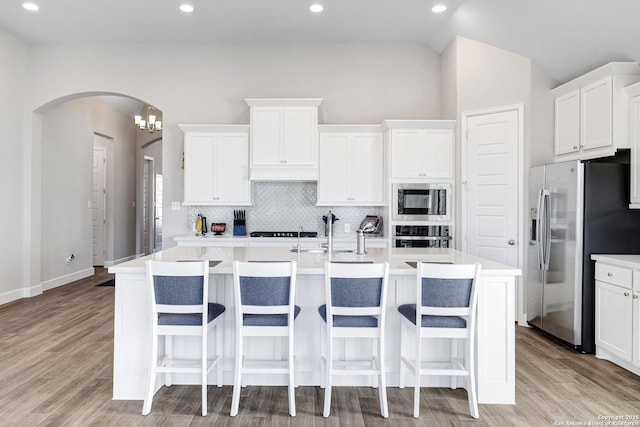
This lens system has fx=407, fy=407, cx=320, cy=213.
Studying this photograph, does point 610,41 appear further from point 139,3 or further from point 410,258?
point 139,3

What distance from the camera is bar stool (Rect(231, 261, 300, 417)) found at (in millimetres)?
2514

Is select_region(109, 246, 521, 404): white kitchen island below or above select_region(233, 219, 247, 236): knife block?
below

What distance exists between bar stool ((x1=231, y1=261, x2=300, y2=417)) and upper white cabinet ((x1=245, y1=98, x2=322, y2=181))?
2.80m

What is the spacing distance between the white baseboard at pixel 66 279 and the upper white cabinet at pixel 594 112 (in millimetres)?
7124

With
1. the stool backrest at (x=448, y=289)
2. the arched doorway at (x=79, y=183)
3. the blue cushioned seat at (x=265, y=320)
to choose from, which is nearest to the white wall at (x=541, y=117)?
the stool backrest at (x=448, y=289)

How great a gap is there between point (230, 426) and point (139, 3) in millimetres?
4454

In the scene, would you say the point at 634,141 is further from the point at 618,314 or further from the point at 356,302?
the point at 356,302

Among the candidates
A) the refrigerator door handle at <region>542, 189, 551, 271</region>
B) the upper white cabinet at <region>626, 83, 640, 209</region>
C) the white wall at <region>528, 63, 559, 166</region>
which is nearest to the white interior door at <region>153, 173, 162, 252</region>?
the white wall at <region>528, 63, 559, 166</region>

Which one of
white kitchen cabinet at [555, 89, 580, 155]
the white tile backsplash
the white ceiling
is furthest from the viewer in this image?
the white tile backsplash

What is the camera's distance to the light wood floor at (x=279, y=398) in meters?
2.51

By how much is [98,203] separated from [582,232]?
790 cm

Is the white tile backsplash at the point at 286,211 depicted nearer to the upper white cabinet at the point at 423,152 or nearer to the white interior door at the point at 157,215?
the upper white cabinet at the point at 423,152

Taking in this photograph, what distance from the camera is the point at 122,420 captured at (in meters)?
2.49

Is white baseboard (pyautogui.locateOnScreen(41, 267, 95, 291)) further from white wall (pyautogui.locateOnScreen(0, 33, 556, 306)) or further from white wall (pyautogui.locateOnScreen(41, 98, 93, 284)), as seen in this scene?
white wall (pyautogui.locateOnScreen(0, 33, 556, 306))
